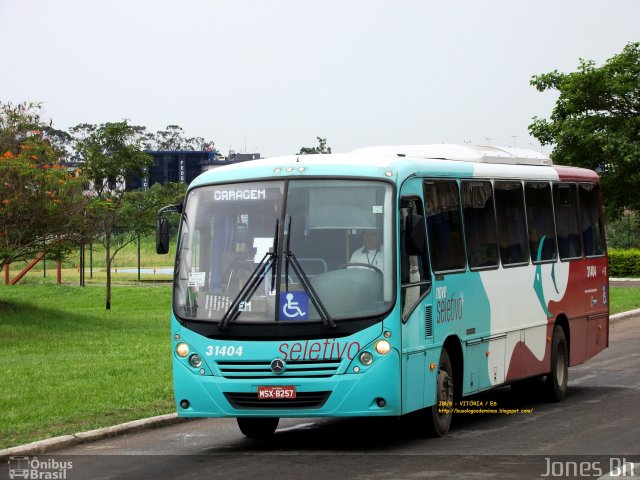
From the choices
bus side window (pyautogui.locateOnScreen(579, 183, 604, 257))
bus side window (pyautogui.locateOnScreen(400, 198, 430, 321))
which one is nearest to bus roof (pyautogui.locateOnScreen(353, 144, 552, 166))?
bus side window (pyautogui.locateOnScreen(579, 183, 604, 257))

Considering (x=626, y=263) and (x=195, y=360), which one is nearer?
(x=195, y=360)

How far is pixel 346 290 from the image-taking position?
1201 centimetres

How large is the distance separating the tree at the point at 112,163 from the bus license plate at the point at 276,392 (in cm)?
2619

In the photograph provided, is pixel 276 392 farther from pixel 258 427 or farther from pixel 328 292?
pixel 258 427

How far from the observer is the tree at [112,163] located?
3812 cm

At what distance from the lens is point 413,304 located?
1236 centimetres

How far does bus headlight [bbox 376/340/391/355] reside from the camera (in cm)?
1184

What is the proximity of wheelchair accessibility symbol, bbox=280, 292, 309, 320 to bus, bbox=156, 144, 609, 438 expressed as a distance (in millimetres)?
12

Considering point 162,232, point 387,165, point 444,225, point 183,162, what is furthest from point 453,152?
point 183,162

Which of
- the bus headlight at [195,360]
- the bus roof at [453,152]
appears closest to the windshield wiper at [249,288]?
the bus headlight at [195,360]

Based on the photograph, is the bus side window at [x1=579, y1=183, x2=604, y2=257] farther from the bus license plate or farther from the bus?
the bus license plate

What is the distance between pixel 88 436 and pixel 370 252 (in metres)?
3.68

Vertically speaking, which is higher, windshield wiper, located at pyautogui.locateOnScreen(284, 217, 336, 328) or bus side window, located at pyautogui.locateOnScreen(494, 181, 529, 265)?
bus side window, located at pyautogui.locateOnScreen(494, 181, 529, 265)

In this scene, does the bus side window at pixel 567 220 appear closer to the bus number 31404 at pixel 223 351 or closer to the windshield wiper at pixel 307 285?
the windshield wiper at pixel 307 285
